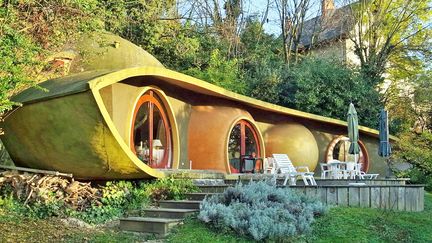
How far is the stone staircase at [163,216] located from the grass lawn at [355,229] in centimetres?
21

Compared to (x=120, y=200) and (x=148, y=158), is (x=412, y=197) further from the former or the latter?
A: (x=148, y=158)

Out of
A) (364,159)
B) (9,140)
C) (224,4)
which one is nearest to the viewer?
(9,140)

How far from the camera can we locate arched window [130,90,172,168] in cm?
1095

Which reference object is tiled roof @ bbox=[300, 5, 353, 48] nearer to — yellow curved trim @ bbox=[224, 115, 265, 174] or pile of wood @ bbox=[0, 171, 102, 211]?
yellow curved trim @ bbox=[224, 115, 265, 174]

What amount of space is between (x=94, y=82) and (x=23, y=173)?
8.08 feet

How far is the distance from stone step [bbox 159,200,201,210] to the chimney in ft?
69.7

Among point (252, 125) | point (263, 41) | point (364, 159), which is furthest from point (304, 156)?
point (263, 41)

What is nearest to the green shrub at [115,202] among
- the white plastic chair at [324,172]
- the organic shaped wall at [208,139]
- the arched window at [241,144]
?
the organic shaped wall at [208,139]

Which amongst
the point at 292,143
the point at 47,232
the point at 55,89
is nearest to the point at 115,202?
the point at 47,232

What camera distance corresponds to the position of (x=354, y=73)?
69.2 ft

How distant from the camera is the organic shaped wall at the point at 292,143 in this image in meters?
15.7

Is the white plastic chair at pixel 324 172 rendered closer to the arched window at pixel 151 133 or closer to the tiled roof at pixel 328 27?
the arched window at pixel 151 133

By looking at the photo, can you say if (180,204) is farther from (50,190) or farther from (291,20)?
(291,20)

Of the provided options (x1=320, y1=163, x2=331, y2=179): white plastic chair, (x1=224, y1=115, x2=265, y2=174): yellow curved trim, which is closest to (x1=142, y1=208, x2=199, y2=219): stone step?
(x1=224, y1=115, x2=265, y2=174): yellow curved trim
